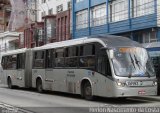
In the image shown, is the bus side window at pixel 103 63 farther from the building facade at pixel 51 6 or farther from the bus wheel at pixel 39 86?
the building facade at pixel 51 6

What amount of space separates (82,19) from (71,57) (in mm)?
20197

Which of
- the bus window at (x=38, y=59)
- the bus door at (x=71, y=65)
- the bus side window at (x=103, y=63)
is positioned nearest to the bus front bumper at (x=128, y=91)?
the bus side window at (x=103, y=63)

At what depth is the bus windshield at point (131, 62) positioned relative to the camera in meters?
18.8

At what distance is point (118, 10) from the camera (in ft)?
118

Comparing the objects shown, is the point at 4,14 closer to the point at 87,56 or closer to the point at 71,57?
the point at 71,57

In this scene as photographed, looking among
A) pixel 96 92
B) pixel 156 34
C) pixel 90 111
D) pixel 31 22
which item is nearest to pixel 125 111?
pixel 90 111

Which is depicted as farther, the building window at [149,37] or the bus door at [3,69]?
the bus door at [3,69]

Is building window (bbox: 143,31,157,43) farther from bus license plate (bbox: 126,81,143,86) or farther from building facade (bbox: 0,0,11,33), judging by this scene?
building facade (bbox: 0,0,11,33)

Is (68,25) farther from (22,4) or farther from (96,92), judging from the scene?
(96,92)

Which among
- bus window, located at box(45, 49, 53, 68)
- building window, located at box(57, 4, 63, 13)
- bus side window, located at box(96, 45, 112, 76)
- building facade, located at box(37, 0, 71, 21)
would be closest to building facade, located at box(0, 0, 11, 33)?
building facade, located at box(37, 0, 71, 21)

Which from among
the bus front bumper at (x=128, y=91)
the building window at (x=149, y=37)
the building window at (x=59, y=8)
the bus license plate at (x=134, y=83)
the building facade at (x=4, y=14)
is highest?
the building facade at (x=4, y=14)

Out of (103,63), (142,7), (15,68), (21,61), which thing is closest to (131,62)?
(103,63)

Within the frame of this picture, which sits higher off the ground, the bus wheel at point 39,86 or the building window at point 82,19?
the building window at point 82,19

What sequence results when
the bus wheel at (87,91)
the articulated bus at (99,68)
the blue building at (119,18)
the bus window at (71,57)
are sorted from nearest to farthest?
the articulated bus at (99,68), the bus wheel at (87,91), the bus window at (71,57), the blue building at (119,18)
